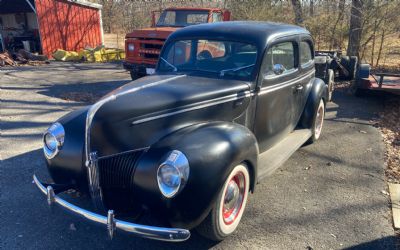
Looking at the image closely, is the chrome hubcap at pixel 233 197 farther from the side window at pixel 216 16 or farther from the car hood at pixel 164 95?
the side window at pixel 216 16

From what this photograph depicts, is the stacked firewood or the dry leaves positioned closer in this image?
the dry leaves

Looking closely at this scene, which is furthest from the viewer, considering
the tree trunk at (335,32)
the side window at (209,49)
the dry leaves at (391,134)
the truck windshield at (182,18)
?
the tree trunk at (335,32)

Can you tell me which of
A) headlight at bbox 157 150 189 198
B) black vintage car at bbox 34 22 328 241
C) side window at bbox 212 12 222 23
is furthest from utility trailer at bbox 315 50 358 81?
headlight at bbox 157 150 189 198

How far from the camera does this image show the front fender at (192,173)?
8.46 ft

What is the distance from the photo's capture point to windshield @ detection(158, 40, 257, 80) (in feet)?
12.6

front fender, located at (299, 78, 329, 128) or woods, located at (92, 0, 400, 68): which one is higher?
woods, located at (92, 0, 400, 68)

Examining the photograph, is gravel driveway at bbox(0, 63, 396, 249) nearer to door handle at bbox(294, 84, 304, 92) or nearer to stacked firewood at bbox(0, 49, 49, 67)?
door handle at bbox(294, 84, 304, 92)

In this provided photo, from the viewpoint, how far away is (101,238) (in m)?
3.13

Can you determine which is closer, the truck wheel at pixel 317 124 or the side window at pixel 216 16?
the truck wheel at pixel 317 124

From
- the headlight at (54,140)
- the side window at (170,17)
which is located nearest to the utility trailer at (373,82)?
the side window at (170,17)

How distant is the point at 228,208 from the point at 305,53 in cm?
295

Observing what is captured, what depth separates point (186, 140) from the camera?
2771 millimetres

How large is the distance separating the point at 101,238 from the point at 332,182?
2799mm

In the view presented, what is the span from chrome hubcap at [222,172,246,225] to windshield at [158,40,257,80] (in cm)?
119
